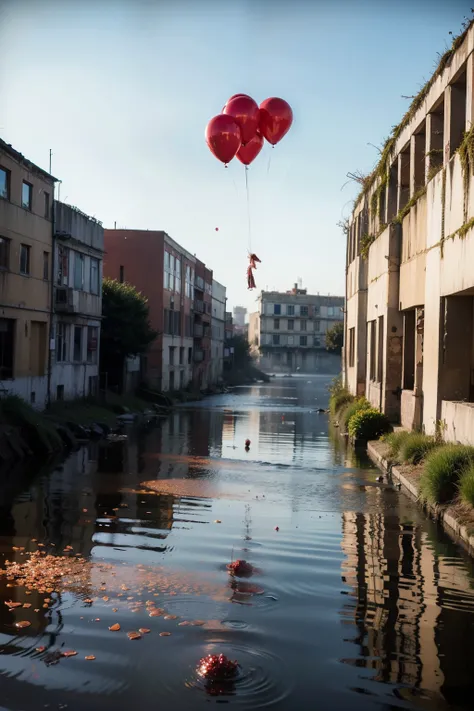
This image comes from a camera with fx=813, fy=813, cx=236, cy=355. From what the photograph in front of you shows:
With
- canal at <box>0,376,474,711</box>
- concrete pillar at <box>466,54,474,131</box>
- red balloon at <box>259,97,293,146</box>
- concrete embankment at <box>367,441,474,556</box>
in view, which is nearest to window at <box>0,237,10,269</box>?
canal at <box>0,376,474,711</box>

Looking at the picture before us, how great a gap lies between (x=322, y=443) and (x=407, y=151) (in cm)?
957

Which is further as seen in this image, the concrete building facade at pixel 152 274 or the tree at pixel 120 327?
the concrete building facade at pixel 152 274

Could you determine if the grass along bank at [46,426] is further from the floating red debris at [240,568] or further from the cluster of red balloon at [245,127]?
the floating red debris at [240,568]

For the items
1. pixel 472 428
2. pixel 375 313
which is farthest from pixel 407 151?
pixel 472 428

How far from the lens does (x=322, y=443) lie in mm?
26656

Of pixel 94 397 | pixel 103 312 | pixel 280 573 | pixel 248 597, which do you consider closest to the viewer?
pixel 248 597

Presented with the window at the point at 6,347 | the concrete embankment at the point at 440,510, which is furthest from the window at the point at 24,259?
the concrete embankment at the point at 440,510

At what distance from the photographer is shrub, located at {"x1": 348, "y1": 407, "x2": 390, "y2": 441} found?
24.7 meters

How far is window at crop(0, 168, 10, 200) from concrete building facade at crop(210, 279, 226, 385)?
169ft

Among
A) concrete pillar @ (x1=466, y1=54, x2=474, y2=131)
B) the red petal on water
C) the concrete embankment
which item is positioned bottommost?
the red petal on water

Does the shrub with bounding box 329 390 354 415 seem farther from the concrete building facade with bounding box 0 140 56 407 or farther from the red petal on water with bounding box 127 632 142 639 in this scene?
the red petal on water with bounding box 127 632 142 639

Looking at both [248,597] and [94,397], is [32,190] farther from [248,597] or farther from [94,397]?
[248,597]

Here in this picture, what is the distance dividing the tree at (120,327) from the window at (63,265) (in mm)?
6699

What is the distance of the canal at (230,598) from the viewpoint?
6.29 m
